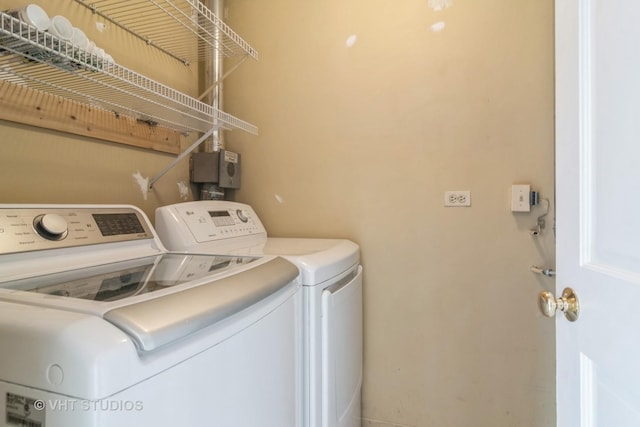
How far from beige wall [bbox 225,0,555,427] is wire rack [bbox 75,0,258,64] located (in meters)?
0.33

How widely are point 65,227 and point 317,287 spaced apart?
0.74 m

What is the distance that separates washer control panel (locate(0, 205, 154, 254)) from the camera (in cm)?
86

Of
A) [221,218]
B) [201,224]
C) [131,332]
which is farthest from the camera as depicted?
[221,218]

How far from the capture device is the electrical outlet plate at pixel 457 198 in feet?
5.04

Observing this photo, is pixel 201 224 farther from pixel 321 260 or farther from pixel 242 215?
pixel 321 260

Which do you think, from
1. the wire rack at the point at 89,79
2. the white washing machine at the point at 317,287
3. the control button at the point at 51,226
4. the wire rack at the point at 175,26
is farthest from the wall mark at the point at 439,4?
the control button at the point at 51,226

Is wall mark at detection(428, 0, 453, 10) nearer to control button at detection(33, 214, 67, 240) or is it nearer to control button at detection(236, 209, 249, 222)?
control button at detection(236, 209, 249, 222)

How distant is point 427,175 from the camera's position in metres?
1.60
